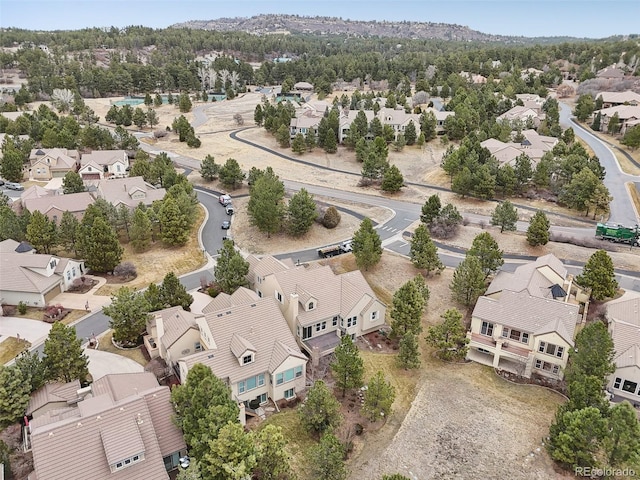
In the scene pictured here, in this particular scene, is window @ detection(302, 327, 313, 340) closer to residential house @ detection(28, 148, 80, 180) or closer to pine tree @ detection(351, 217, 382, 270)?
pine tree @ detection(351, 217, 382, 270)

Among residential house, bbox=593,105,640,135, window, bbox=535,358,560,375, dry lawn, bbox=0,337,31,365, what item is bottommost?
dry lawn, bbox=0,337,31,365

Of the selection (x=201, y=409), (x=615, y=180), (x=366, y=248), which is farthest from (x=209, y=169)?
(x=615, y=180)

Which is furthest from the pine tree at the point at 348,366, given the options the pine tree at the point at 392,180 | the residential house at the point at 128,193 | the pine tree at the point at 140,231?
the pine tree at the point at 392,180

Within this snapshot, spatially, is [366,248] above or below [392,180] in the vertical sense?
above

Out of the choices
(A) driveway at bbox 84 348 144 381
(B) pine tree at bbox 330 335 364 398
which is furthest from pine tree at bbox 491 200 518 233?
(A) driveway at bbox 84 348 144 381

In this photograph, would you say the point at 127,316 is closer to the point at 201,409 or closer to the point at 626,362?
the point at 201,409

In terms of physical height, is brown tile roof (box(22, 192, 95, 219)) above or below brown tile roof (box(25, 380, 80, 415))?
above
